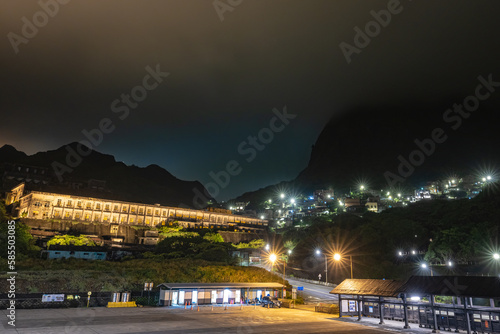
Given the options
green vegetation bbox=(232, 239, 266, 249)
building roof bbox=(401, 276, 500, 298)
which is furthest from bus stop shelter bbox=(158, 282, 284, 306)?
green vegetation bbox=(232, 239, 266, 249)

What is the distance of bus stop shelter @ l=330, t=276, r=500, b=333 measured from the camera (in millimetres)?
22062

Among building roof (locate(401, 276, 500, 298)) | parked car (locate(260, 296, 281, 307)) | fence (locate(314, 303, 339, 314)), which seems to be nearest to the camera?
building roof (locate(401, 276, 500, 298))

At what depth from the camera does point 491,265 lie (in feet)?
209

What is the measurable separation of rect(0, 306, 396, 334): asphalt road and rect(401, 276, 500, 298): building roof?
15.7 feet

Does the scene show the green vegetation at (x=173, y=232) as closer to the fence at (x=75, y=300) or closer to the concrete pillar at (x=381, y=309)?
the fence at (x=75, y=300)

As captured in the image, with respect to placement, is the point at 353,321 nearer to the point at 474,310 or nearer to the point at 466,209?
the point at 474,310

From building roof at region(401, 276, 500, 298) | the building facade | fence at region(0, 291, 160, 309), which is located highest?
the building facade

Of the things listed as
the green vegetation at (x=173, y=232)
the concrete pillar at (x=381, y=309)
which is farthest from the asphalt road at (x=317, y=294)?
the green vegetation at (x=173, y=232)

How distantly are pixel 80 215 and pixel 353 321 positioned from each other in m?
86.8

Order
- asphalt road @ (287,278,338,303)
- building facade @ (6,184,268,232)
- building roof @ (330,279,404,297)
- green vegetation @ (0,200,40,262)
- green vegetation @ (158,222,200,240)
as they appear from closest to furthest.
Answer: building roof @ (330,279,404,297), asphalt road @ (287,278,338,303), green vegetation @ (0,200,40,262), building facade @ (6,184,268,232), green vegetation @ (158,222,200,240)

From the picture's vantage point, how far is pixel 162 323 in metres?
24.2

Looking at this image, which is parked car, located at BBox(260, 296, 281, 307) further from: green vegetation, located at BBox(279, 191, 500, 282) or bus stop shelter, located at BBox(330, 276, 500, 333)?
green vegetation, located at BBox(279, 191, 500, 282)

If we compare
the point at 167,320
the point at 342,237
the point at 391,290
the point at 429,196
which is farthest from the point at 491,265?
the point at 429,196

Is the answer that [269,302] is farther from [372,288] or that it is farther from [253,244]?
[253,244]
